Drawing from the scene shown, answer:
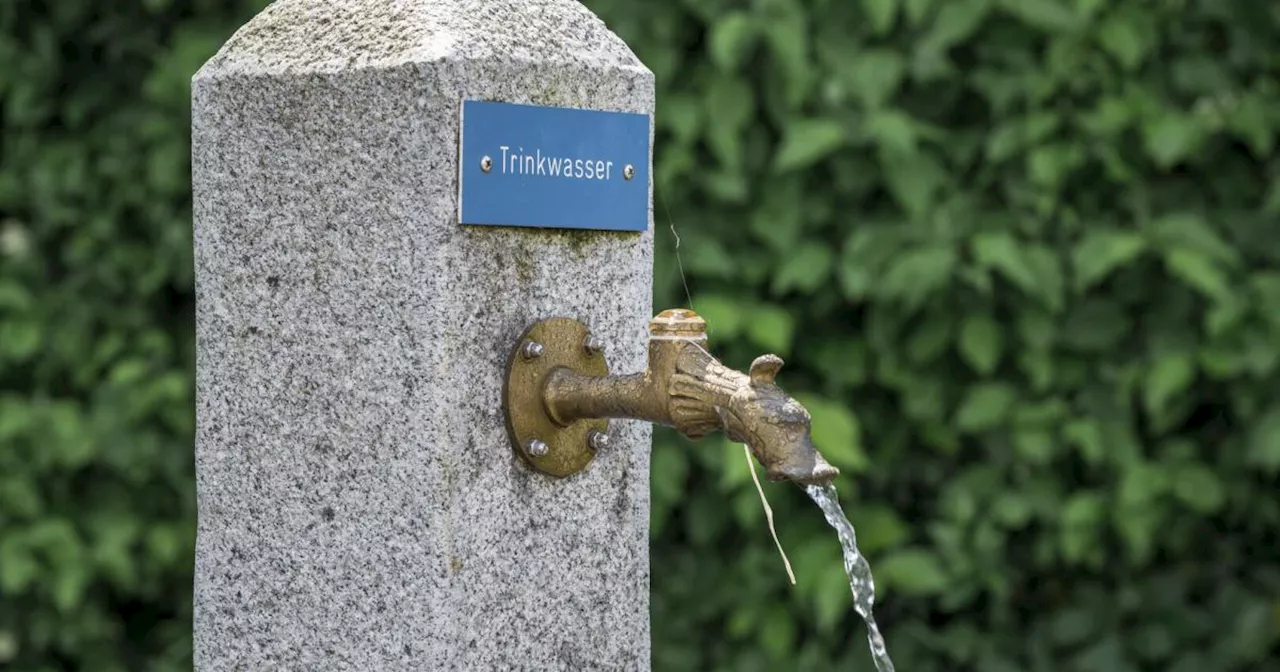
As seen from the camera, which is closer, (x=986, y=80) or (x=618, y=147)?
(x=618, y=147)

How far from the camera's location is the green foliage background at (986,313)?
9.74 ft

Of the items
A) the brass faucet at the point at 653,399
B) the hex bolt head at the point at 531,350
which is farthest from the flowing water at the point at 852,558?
the hex bolt head at the point at 531,350

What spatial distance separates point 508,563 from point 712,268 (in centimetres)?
150

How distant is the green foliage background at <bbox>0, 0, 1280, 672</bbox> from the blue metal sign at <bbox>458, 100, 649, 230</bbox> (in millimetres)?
1320

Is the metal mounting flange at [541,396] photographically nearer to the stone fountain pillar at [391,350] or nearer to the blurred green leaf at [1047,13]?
the stone fountain pillar at [391,350]

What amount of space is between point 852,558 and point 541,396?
1.14ft

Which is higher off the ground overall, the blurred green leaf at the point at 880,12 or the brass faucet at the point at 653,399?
the brass faucet at the point at 653,399

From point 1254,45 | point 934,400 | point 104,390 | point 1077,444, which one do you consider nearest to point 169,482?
point 104,390

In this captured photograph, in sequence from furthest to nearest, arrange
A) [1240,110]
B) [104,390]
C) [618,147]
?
[104,390], [1240,110], [618,147]

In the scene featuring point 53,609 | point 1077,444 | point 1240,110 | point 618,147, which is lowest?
point 53,609

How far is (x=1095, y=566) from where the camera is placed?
3035mm

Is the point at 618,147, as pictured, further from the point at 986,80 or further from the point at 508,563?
the point at 986,80

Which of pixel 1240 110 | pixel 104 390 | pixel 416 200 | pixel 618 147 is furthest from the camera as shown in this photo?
pixel 104 390

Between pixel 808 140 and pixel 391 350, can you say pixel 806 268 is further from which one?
pixel 391 350
